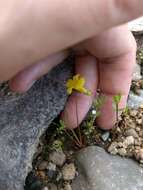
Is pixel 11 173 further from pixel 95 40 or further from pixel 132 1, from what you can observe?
pixel 132 1

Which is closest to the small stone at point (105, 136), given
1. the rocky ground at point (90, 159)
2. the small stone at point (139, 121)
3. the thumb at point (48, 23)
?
the rocky ground at point (90, 159)

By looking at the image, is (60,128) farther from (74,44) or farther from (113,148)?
(74,44)

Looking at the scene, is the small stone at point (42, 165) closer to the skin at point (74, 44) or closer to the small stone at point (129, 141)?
the skin at point (74, 44)

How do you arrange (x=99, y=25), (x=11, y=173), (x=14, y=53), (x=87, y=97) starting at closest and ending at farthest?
(x=99, y=25) < (x=14, y=53) < (x=11, y=173) < (x=87, y=97)

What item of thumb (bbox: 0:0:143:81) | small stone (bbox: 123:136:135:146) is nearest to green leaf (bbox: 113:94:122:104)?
small stone (bbox: 123:136:135:146)

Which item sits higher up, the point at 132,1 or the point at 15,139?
the point at 132,1

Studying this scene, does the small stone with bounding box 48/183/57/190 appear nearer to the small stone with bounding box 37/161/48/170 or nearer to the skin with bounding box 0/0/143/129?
the small stone with bounding box 37/161/48/170

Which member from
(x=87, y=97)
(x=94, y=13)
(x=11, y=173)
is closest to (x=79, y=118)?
(x=87, y=97)

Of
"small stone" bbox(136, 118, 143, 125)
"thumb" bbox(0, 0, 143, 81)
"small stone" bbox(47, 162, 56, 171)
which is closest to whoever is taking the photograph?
"thumb" bbox(0, 0, 143, 81)
